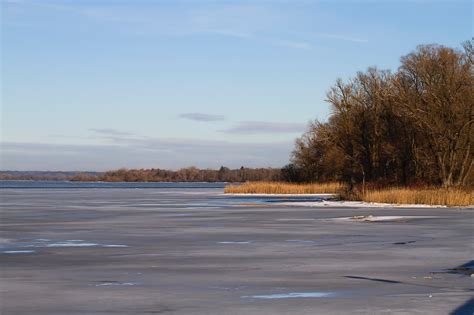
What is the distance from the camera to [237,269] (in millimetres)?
14242

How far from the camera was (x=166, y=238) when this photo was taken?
2111cm

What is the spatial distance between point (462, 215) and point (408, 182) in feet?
72.4

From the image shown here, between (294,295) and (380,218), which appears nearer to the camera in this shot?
(294,295)

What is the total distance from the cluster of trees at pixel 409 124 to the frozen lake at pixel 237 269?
23409 millimetres

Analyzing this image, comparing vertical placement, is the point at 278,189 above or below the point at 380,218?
above

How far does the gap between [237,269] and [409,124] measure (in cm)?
4098

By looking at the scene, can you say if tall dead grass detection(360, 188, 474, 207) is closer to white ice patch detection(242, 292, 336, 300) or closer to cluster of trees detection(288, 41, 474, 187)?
cluster of trees detection(288, 41, 474, 187)

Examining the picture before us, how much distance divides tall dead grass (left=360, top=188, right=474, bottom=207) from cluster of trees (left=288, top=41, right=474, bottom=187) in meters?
5.12

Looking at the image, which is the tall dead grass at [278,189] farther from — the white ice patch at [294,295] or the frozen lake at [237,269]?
the white ice patch at [294,295]

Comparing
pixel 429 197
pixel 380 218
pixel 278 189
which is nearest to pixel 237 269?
pixel 380 218

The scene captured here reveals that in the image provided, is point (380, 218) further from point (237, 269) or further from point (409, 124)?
point (409, 124)

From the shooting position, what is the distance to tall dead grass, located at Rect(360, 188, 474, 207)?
41.2 metres

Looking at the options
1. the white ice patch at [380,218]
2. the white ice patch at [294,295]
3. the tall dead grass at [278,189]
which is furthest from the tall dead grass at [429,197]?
the white ice patch at [294,295]

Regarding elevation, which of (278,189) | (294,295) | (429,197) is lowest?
(294,295)
